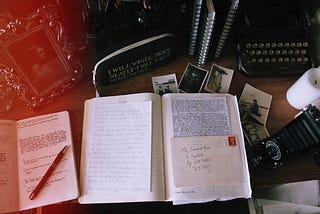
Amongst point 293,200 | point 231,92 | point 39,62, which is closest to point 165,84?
point 231,92

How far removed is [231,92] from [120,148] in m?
0.34

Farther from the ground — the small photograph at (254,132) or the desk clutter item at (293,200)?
the small photograph at (254,132)

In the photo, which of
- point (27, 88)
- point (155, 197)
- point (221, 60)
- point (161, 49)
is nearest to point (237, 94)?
point (221, 60)

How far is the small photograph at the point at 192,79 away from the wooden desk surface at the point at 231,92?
→ 0.02 m

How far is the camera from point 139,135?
32.6 inches

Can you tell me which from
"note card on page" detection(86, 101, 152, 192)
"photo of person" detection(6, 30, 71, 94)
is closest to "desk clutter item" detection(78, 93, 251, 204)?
"note card on page" detection(86, 101, 152, 192)

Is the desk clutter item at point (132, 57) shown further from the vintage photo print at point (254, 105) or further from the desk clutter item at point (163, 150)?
the vintage photo print at point (254, 105)

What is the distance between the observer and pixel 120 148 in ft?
2.69

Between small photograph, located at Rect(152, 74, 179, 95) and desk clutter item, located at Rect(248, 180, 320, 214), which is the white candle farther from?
small photograph, located at Rect(152, 74, 179, 95)

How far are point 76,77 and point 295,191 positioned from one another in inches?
24.9

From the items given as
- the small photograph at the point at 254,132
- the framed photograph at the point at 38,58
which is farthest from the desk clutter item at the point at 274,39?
the framed photograph at the point at 38,58

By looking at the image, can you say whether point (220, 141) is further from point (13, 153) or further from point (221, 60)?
point (13, 153)

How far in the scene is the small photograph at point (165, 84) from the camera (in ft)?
3.05

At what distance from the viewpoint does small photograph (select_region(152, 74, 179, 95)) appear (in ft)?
3.05
